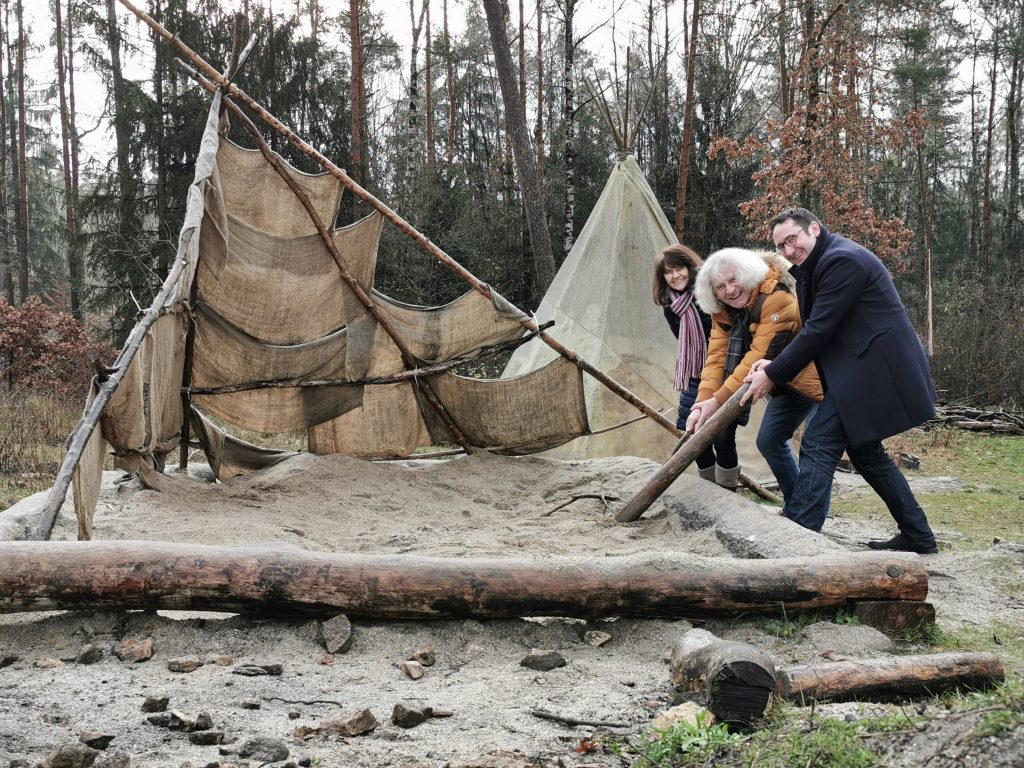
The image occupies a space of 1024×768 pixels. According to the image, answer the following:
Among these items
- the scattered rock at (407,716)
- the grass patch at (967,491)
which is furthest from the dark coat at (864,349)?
the scattered rock at (407,716)

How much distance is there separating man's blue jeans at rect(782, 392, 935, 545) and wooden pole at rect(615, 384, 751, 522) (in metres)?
0.35

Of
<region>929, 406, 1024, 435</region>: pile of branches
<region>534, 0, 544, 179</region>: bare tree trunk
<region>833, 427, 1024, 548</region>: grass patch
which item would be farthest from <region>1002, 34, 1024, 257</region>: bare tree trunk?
<region>833, 427, 1024, 548</region>: grass patch

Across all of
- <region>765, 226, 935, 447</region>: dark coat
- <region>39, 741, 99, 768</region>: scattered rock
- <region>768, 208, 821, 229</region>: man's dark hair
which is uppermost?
<region>768, 208, 821, 229</region>: man's dark hair

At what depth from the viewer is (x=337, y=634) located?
282 cm

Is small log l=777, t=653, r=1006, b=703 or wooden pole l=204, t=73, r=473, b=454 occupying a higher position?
wooden pole l=204, t=73, r=473, b=454

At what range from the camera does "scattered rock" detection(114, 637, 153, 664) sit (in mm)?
2721

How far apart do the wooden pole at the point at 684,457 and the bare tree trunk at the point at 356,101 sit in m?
9.71

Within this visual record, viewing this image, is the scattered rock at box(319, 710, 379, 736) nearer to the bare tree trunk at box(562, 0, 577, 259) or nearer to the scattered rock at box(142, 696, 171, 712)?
the scattered rock at box(142, 696, 171, 712)

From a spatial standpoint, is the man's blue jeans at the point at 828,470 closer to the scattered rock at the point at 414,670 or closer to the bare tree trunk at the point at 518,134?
the scattered rock at the point at 414,670

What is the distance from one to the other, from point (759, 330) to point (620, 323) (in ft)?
10.0

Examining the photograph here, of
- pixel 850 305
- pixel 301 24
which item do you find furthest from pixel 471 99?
pixel 850 305

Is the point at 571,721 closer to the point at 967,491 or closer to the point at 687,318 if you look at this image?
the point at 687,318

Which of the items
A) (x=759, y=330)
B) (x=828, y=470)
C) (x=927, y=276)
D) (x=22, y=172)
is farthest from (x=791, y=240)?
(x=22, y=172)

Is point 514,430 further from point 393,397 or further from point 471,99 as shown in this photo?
point 471,99
